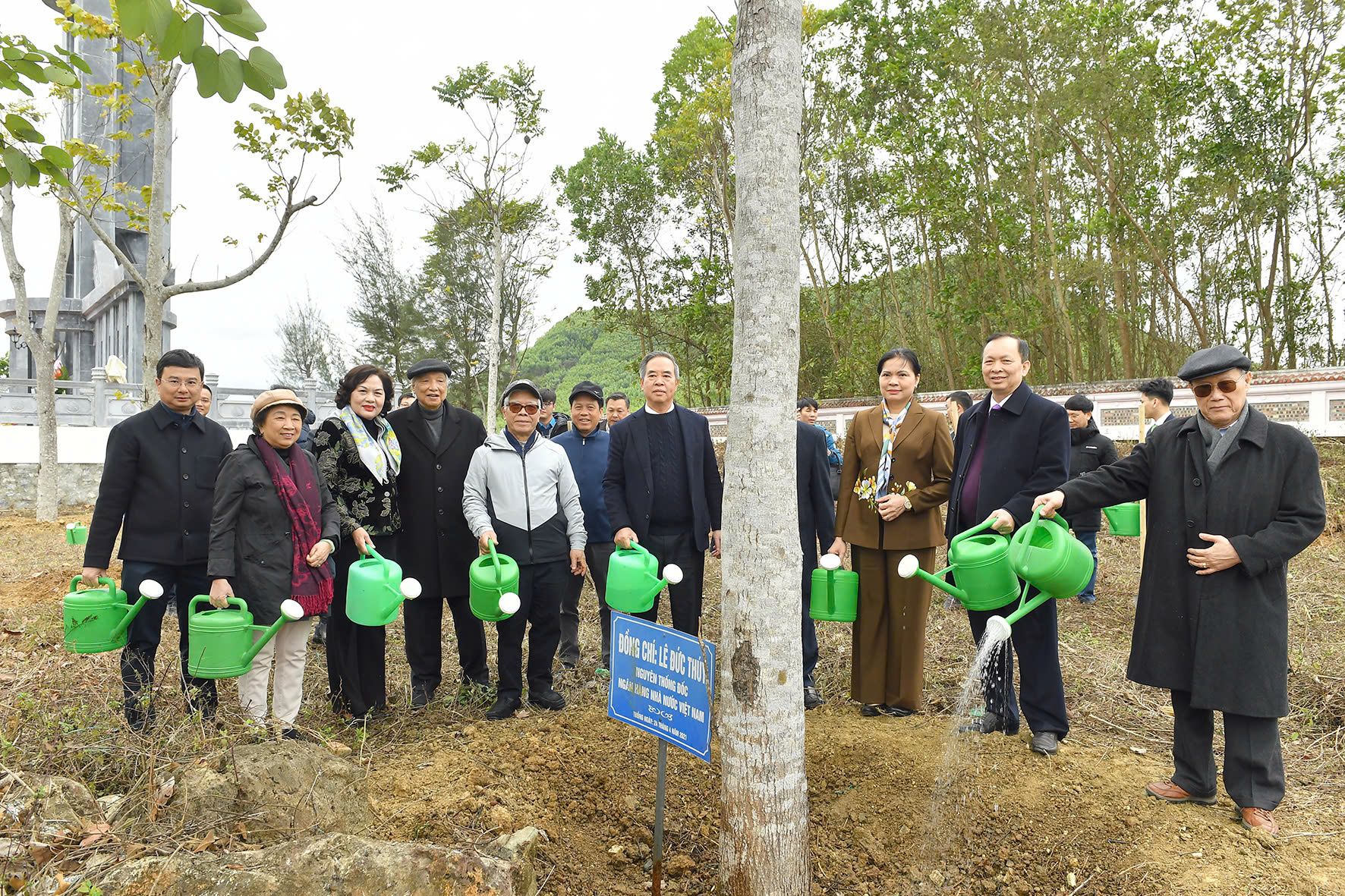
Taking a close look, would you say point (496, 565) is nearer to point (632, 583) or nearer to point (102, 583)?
point (632, 583)

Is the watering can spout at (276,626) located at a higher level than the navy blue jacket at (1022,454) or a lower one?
lower

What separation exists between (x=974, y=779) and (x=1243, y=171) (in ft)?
42.2

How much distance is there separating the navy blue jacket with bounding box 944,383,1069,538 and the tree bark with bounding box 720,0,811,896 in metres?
1.42

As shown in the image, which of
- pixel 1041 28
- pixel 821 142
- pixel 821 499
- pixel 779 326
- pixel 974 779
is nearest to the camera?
pixel 779 326

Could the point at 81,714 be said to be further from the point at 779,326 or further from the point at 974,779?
the point at 974,779

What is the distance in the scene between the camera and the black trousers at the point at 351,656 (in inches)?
138

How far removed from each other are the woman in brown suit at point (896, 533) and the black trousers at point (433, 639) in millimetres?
1807

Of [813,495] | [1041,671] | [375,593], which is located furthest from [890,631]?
[375,593]

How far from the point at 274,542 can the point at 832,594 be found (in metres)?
2.31

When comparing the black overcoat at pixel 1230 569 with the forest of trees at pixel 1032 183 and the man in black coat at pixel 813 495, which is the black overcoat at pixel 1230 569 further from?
the forest of trees at pixel 1032 183

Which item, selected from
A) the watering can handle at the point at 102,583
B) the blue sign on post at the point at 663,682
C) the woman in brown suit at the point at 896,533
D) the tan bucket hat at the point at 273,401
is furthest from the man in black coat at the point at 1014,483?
the watering can handle at the point at 102,583

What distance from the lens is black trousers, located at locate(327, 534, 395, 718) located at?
3502mm

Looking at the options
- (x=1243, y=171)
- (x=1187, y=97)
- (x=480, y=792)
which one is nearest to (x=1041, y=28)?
(x=1187, y=97)

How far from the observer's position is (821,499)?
416 centimetres
